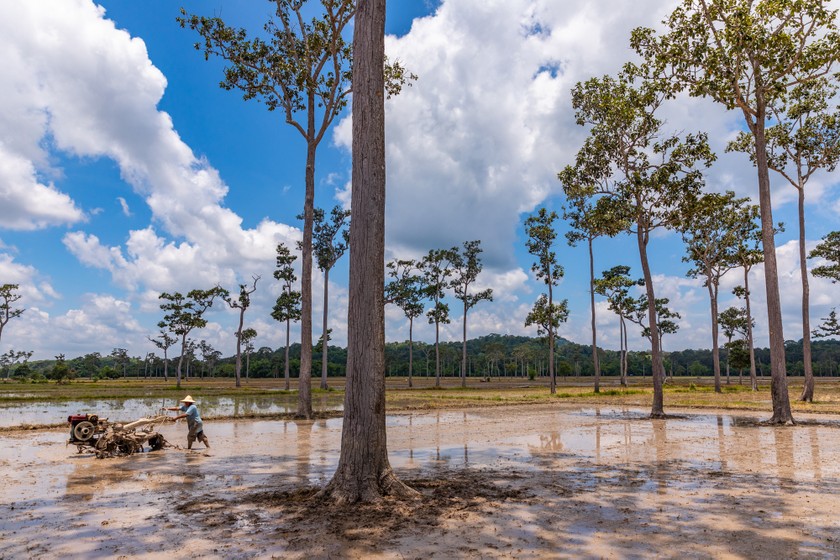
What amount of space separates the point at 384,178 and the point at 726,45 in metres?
19.2

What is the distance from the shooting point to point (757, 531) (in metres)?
6.68

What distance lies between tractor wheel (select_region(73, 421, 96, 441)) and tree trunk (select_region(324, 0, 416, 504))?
8.97 m

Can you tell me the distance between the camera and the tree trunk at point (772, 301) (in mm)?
20500

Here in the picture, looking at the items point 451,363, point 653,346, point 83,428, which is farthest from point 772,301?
point 451,363

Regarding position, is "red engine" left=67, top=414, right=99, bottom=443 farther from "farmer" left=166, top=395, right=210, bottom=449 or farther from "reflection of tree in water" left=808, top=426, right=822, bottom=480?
"reflection of tree in water" left=808, top=426, right=822, bottom=480

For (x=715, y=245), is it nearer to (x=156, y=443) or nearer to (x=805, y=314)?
(x=805, y=314)

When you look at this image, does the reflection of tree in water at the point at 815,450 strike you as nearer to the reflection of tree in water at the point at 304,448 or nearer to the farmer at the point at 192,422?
the reflection of tree in water at the point at 304,448

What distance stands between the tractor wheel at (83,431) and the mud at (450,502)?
24.1 inches

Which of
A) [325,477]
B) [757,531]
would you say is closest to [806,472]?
[757,531]

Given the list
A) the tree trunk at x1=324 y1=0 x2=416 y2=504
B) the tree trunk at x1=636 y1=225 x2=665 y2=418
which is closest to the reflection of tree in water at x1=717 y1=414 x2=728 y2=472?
the tree trunk at x1=636 y1=225 x2=665 y2=418

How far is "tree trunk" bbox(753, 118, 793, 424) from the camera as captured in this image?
67.3 feet

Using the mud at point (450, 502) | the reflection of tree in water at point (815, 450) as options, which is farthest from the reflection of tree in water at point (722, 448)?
the reflection of tree in water at point (815, 450)

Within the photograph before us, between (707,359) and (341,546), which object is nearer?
(341,546)

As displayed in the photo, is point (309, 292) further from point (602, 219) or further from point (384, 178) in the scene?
point (384, 178)
